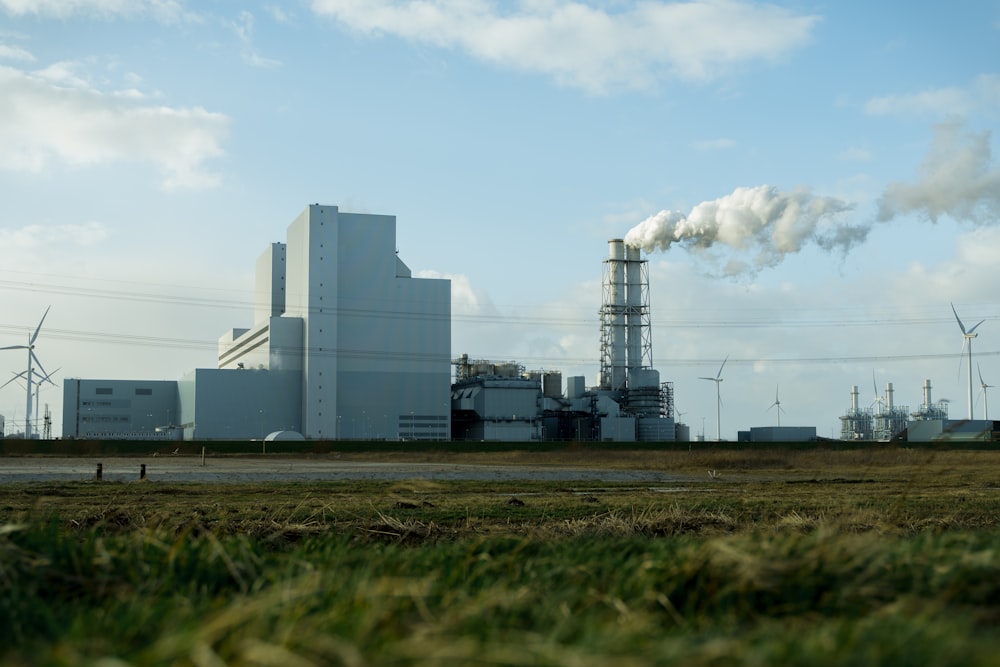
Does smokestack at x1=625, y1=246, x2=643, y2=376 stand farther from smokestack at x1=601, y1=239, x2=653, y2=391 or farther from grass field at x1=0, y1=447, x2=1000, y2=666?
grass field at x1=0, y1=447, x2=1000, y2=666

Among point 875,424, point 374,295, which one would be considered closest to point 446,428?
point 374,295

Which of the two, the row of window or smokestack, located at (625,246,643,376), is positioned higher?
smokestack, located at (625,246,643,376)

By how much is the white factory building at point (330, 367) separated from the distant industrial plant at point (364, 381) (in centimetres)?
13

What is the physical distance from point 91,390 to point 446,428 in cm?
4058

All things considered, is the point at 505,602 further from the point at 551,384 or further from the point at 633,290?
the point at 551,384

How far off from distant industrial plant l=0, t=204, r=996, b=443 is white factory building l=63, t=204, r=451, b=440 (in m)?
0.13

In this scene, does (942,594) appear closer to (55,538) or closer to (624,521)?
(55,538)

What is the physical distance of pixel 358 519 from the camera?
52.0 feet

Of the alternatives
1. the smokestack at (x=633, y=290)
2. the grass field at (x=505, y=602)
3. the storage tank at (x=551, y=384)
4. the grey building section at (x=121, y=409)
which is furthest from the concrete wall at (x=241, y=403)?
the grass field at (x=505, y=602)

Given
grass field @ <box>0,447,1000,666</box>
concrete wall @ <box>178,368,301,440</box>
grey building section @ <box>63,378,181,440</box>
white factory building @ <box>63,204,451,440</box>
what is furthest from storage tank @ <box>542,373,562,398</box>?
grass field @ <box>0,447,1000,666</box>

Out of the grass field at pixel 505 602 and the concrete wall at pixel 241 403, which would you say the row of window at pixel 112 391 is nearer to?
the concrete wall at pixel 241 403

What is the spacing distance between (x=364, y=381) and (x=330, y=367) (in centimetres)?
504

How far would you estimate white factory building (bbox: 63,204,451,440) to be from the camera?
338ft

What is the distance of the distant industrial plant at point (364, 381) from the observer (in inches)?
4077
